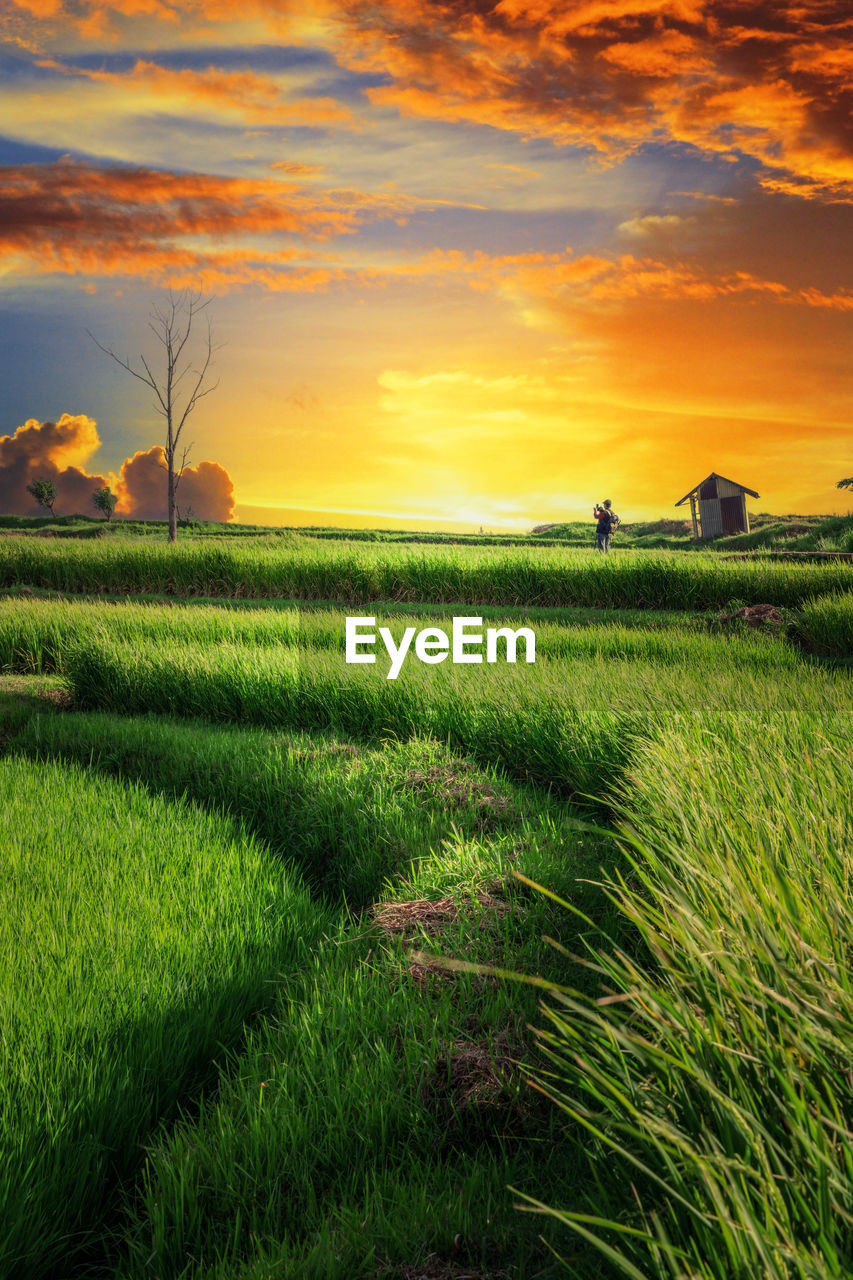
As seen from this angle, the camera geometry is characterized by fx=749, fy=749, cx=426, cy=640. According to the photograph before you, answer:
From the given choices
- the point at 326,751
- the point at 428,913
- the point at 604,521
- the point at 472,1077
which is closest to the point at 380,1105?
the point at 472,1077

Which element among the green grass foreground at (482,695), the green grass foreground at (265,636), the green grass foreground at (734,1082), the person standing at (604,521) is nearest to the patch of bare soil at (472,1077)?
the green grass foreground at (734,1082)

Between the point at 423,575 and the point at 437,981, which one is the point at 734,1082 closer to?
the point at 437,981

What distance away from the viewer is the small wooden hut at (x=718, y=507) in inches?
1567

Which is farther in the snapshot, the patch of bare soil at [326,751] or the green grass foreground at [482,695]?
the patch of bare soil at [326,751]

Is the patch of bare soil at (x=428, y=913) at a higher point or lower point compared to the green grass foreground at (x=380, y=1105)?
higher

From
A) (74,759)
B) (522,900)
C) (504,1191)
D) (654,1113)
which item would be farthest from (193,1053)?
(74,759)

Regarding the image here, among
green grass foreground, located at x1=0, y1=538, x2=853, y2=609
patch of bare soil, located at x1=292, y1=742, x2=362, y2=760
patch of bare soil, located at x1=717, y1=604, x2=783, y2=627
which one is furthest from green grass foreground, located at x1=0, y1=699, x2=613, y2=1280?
green grass foreground, located at x1=0, y1=538, x2=853, y2=609

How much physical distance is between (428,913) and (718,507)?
41.4 metres

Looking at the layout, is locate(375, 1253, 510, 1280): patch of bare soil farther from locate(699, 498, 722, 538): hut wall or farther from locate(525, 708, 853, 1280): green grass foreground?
locate(699, 498, 722, 538): hut wall

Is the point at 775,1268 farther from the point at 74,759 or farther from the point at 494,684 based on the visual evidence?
the point at 74,759

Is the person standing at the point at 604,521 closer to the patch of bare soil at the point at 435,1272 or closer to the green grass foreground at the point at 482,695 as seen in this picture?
the green grass foreground at the point at 482,695

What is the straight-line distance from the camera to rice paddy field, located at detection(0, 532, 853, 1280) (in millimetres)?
1478

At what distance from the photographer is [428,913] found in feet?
11.9

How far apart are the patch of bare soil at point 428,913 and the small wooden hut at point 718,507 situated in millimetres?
39230
